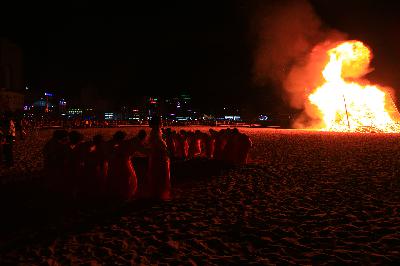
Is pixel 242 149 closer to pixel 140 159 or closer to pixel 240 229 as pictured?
pixel 140 159

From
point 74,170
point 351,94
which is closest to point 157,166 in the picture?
point 74,170

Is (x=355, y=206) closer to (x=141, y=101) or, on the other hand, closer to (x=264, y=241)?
(x=264, y=241)

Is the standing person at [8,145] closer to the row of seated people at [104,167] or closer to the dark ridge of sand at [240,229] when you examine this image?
the row of seated people at [104,167]

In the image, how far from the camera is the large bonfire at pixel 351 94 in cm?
3706

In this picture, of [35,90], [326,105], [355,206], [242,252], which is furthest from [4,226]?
[35,90]

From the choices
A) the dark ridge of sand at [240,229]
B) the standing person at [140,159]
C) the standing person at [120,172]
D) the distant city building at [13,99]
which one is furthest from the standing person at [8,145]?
the distant city building at [13,99]

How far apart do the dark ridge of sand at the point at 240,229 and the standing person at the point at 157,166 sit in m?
0.33

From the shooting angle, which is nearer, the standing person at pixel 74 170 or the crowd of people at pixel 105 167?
the crowd of people at pixel 105 167

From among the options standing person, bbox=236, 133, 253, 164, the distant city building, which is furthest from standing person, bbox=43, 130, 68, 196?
the distant city building

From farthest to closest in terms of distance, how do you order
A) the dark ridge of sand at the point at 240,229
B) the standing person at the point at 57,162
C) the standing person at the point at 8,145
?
the standing person at the point at 8,145
the standing person at the point at 57,162
the dark ridge of sand at the point at 240,229

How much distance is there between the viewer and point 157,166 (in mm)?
7422

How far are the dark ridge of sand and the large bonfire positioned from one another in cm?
3032

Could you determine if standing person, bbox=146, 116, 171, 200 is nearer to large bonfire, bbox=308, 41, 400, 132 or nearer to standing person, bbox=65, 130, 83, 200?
standing person, bbox=65, 130, 83, 200

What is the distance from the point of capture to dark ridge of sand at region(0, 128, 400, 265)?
459cm
